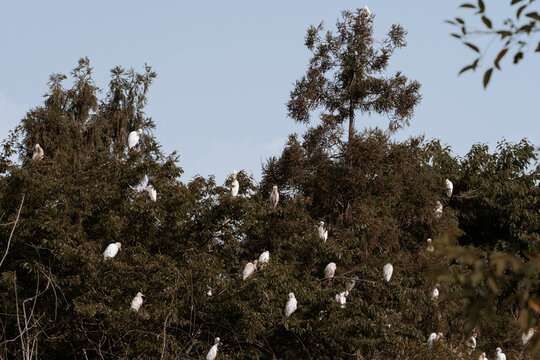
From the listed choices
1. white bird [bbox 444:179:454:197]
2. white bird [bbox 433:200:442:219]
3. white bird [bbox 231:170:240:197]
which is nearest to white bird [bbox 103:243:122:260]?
white bird [bbox 231:170:240:197]

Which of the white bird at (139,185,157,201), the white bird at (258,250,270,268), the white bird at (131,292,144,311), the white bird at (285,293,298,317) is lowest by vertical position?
the white bird at (285,293,298,317)

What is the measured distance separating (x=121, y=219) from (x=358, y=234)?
500 centimetres

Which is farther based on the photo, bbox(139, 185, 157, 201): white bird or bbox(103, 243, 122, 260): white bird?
bbox(139, 185, 157, 201): white bird

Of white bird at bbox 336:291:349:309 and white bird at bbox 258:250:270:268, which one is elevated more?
white bird at bbox 258:250:270:268

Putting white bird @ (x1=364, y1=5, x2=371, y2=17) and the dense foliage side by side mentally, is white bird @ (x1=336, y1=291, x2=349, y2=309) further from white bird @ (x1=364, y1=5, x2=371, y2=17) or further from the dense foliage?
white bird @ (x1=364, y1=5, x2=371, y2=17)

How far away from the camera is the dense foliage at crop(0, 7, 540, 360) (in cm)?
1002

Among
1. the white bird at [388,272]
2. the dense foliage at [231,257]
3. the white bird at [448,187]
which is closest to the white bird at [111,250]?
the dense foliage at [231,257]

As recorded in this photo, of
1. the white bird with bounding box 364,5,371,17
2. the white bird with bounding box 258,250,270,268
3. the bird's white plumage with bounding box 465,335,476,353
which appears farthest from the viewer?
the white bird with bounding box 364,5,371,17

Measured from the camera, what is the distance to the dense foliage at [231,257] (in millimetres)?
10016

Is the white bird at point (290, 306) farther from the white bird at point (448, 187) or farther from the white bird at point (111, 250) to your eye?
the white bird at point (448, 187)

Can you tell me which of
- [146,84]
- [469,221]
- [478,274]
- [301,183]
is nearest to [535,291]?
[478,274]

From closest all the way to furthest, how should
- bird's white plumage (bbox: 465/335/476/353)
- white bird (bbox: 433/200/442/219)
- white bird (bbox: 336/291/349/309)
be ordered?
1. white bird (bbox: 336/291/349/309)
2. bird's white plumage (bbox: 465/335/476/353)
3. white bird (bbox: 433/200/442/219)

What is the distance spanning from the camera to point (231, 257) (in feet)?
39.4

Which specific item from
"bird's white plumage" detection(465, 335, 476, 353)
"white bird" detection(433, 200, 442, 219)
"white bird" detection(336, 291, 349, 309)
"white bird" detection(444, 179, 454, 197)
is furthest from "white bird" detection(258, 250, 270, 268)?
"white bird" detection(444, 179, 454, 197)
